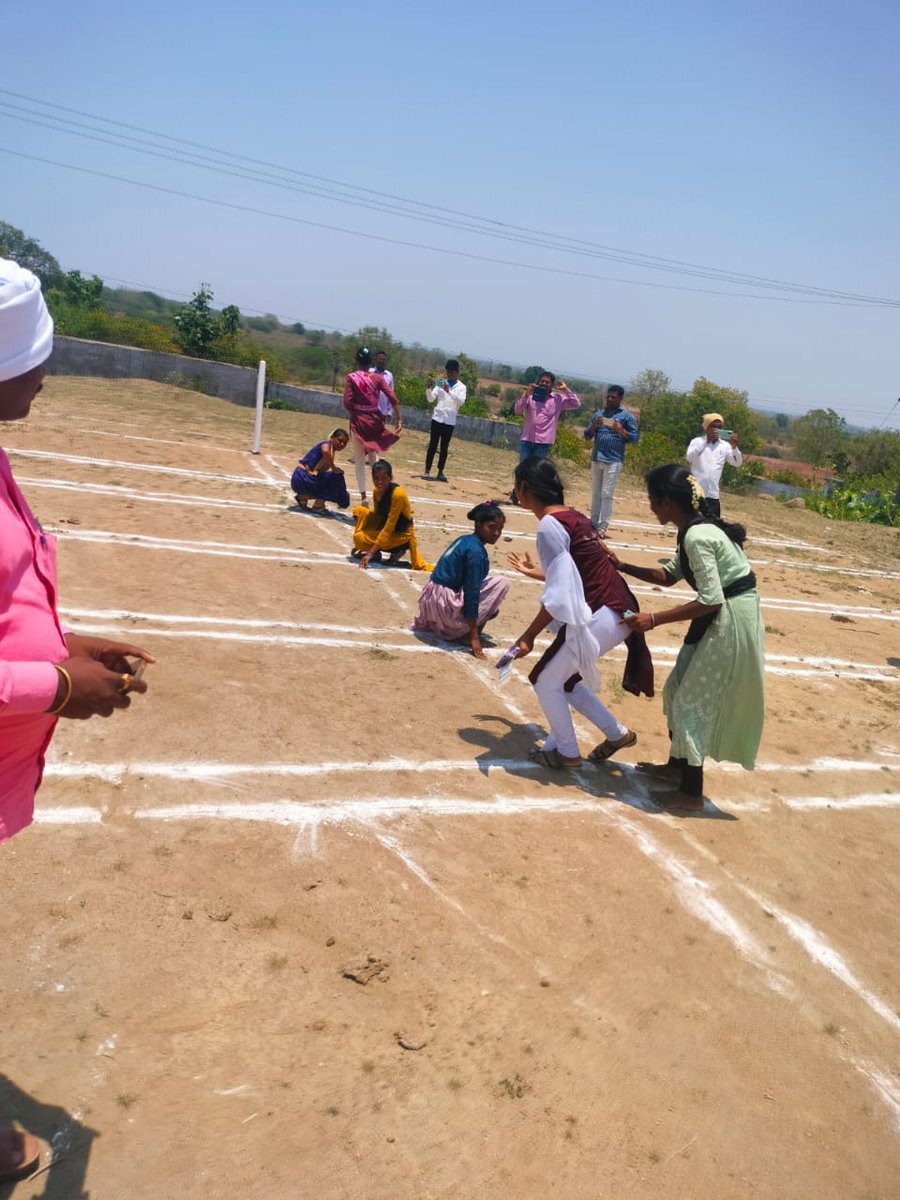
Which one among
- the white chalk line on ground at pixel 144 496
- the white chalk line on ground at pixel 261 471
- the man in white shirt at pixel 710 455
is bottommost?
the white chalk line on ground at pixel 144 496

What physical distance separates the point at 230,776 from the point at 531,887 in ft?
5.17

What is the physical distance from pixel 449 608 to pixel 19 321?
5.14 meters

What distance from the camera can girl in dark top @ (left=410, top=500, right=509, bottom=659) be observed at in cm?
669

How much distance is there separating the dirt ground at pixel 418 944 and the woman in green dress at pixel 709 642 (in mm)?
400

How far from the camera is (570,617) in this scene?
16.2ft

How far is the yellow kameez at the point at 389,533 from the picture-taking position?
339 inches

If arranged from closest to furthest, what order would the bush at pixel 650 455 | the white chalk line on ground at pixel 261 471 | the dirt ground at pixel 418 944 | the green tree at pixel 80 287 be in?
the dirt ground at pixel 418 944
the white chalk line on ground at pixel 261 471
the bush at pixel 650 455
the green tree at pixel 80 287

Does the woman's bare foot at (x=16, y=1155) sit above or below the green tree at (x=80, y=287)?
below

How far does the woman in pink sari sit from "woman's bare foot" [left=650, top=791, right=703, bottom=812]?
686 cm

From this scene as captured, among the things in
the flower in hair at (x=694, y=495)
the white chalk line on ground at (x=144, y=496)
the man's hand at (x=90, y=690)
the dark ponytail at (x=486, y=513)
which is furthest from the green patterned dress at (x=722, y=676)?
the white chalk line on ground at (x=144, y=496)

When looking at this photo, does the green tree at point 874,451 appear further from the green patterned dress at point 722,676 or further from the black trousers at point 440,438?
the green patterned dress at point 722,676

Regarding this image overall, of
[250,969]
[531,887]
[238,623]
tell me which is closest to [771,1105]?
[531,887]

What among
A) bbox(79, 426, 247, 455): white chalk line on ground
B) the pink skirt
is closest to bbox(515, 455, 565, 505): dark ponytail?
the pink skirt

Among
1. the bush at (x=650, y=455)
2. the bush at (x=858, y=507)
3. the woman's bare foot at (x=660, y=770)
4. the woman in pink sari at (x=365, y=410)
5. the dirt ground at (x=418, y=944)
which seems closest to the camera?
the dirt ground at (x=418, y=944)
